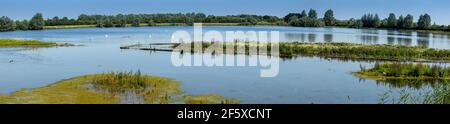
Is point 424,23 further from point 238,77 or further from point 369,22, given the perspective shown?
point 238,77

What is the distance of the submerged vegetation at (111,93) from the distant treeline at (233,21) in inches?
2557

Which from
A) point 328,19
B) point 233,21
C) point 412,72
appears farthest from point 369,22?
point 412,72

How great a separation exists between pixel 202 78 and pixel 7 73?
10.3 meters

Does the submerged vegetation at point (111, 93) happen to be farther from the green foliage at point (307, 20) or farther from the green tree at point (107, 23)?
the green tree at point (107, 23)

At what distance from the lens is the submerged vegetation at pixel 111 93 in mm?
17484

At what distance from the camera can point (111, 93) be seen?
1884cm

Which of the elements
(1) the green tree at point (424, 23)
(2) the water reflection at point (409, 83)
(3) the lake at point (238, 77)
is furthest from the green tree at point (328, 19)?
(2) the water reflection at point (409, 83)

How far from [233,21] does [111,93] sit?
390ft

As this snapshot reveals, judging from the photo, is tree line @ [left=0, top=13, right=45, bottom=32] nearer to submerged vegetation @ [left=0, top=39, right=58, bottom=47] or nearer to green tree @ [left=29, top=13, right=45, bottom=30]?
green tree @ [left=29, top=13, right=45, bottom=30]

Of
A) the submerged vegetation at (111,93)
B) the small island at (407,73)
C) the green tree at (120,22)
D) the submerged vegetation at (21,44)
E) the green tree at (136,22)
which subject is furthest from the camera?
the green tree at (136,22)

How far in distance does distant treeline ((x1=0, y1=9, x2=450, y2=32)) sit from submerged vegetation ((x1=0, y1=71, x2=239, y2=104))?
64956 mm

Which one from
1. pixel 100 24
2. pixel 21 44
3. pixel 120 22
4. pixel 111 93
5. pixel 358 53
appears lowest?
pixel 111 93
